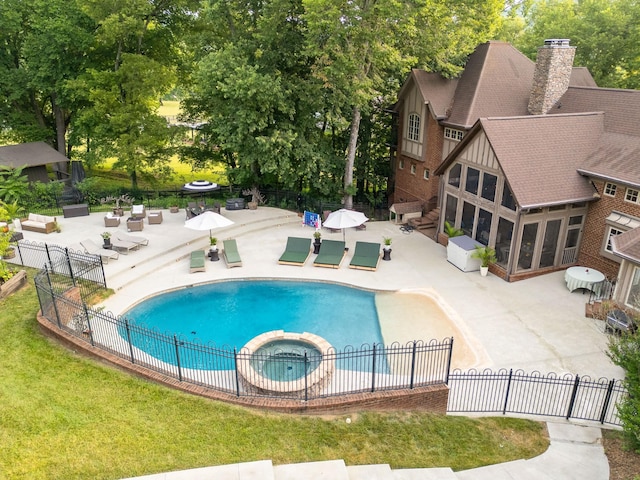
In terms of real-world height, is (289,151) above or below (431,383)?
above

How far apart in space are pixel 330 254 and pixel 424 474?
12262 millimetres

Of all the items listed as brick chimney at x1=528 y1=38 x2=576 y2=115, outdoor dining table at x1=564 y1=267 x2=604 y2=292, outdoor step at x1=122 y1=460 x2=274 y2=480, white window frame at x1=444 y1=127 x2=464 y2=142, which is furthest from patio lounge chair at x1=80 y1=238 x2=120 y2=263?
brick chimney at x1=528 y1=38 x2=576 y2=115

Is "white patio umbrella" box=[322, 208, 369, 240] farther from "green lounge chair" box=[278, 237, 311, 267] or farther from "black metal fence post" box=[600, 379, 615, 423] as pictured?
"black metal fence post" box=[600, 379, 615, 423]

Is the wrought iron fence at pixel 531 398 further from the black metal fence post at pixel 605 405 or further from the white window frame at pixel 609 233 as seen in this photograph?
the white window frame at pixel 609 233

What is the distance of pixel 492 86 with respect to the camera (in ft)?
76.9

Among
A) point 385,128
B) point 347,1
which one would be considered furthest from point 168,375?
point 385,128

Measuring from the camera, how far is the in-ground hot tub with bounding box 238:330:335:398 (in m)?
11.9

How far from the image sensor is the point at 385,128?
101ft

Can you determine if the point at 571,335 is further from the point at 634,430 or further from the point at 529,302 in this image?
the point at 634,430

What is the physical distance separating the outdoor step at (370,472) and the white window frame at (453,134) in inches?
703

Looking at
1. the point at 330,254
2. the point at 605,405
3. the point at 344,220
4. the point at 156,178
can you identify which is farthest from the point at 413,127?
the point at 156,178

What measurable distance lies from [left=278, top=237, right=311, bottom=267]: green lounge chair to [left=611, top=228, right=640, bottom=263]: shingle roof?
1163 cm

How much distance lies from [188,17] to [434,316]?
2596cm

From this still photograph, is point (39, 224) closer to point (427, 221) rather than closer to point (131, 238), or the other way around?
point (131, 238)
